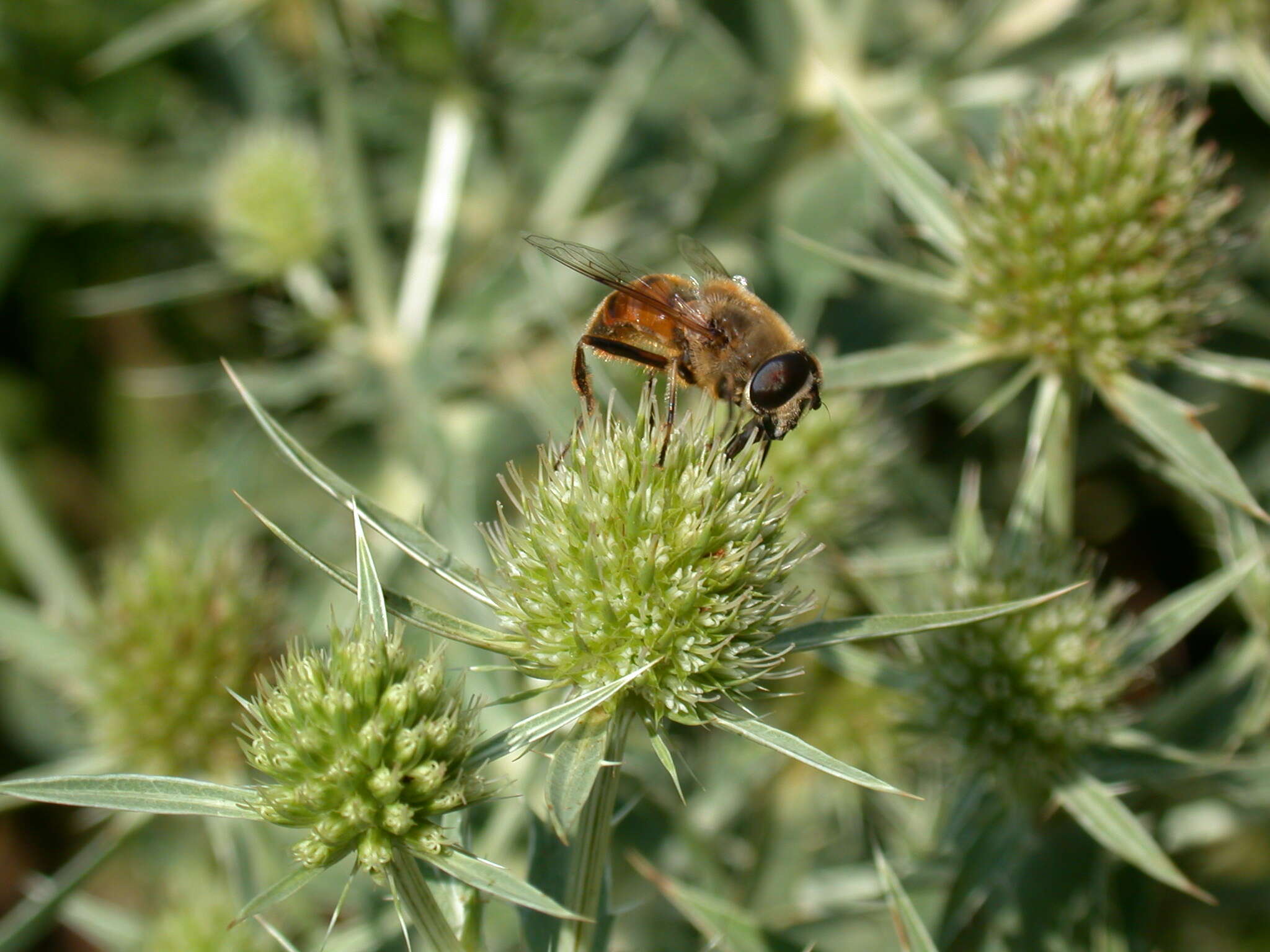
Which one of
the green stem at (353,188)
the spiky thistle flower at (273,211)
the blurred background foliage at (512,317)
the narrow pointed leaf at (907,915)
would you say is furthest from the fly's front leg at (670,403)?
the spiky thistle flower at (273,211)

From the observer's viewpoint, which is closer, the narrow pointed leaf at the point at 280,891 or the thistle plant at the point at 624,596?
the narrow pointed leaf at the point at 280,891

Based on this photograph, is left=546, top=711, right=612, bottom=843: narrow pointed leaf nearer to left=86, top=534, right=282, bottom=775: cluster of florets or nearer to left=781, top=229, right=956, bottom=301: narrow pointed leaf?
left=781, top=229, right=956, bottom=301: narrow pointed leaf

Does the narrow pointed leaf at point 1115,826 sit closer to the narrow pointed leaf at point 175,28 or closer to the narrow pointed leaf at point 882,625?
the narrow pointed leaf at point 882,625

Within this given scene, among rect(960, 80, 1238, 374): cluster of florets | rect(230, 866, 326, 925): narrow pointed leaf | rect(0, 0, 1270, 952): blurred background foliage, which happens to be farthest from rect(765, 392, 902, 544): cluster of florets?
rect(230, 866, 326, 925): narrow pointed leaf

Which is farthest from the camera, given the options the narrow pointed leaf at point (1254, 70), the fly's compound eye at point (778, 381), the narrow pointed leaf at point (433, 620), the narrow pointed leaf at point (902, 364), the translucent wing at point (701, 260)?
the narrow pointed leaf at point (1254, 70)

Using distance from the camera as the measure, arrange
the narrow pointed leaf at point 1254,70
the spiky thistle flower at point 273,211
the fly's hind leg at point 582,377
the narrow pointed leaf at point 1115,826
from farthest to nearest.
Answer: the spiky thistle flower at point 273,211 < the narrow pointed leaf at point 1254,70 < the fly's hind leg at point 582,377 < the narrow pointed leaf at point 1115,826

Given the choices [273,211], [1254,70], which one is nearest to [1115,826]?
[1254,70]

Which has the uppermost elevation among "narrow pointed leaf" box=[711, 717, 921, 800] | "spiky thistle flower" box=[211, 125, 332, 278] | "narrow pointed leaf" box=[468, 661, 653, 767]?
"spiky thistle flower" box=[211, 125, 332, 278]

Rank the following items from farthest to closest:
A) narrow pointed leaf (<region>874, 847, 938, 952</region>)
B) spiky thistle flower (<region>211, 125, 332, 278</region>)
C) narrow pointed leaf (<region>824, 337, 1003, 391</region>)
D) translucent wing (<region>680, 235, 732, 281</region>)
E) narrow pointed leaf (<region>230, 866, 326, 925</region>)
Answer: spiky thistle flower (<region>211, 125, 332, 278</region>), translucent wing (<region>680, 235, 732, 281</region>), narrow pointed leaf (<region>824, 337, 1003, 391</region>), narrow pointed leaf (<region>874, 847, 938, 952</region>), narrow pointed leaf (<region>230, 866, 326, 925</region>)

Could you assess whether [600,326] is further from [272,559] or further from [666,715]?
[272,559]
